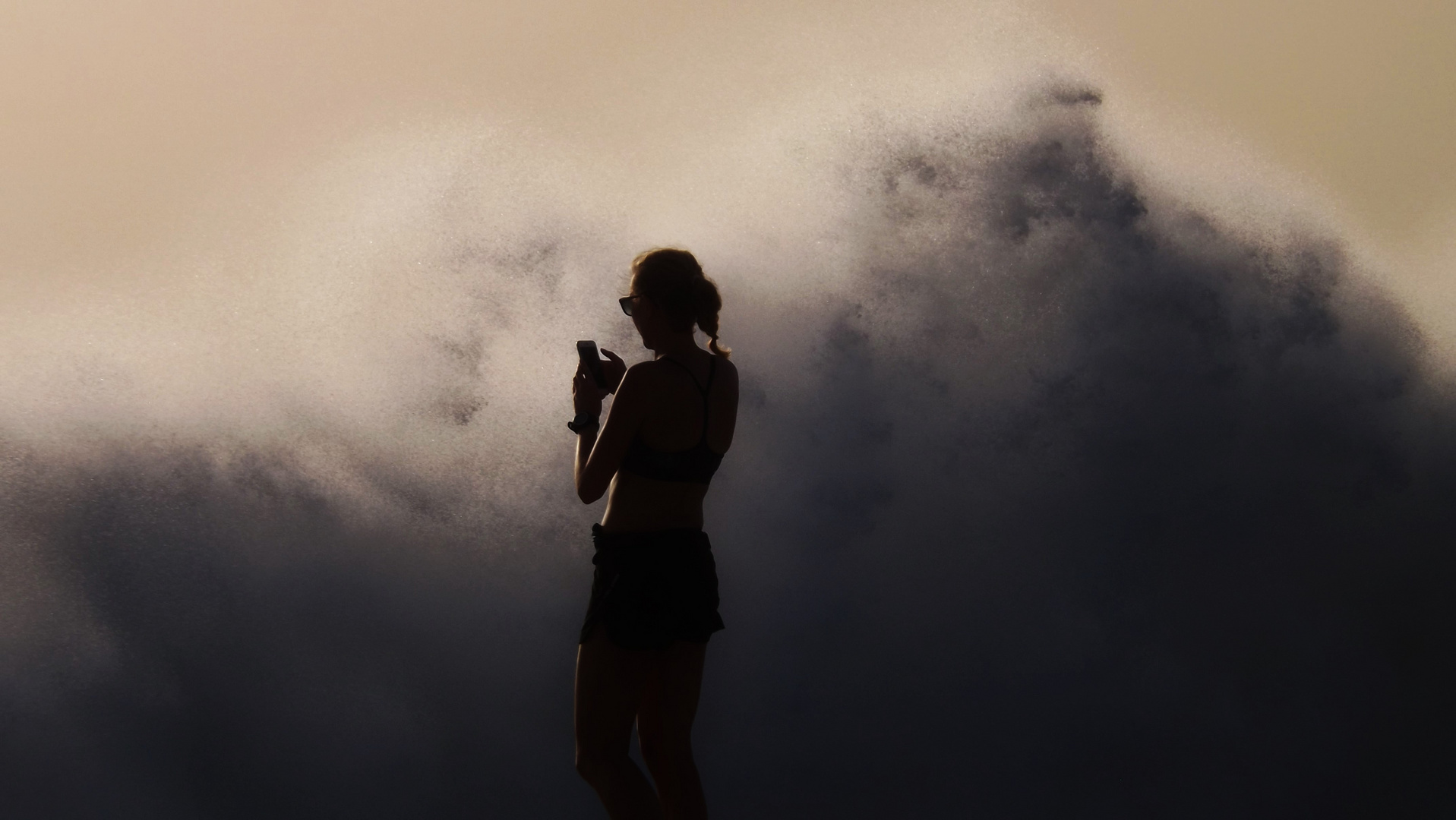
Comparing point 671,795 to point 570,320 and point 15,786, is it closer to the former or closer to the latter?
point 570,320

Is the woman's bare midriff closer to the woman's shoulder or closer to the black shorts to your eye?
the black shorts

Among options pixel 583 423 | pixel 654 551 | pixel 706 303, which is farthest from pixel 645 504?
pixel 706 303

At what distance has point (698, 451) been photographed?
7.54ft

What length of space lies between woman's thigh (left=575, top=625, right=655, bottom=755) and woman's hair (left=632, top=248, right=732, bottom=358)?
738mm

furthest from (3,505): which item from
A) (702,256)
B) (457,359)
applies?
(702,256)

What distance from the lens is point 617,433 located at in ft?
7.22

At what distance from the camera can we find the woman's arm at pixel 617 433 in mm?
2199

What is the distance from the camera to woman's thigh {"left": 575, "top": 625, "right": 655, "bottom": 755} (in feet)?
7.34

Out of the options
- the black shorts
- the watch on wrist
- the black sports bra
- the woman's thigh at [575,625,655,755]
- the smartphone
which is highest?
the smartphone

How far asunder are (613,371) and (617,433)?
0.32m

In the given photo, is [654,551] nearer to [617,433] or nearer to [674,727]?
[617,433]

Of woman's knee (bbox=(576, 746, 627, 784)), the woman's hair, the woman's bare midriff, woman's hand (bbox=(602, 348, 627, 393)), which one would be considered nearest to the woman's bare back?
the woman's bare midriff

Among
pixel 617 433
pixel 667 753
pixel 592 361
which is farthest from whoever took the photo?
pixel 592 361

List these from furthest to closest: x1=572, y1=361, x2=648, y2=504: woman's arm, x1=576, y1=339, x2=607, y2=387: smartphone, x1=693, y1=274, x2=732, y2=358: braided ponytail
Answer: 1. x1=576, y1=339, x2=607, y2=387: smartphone
2. x1=693, y1=274, x2=732, y2=358: braided ponytail
3. x1=572, y1=361, x2=648, y2=504: woman's arm
